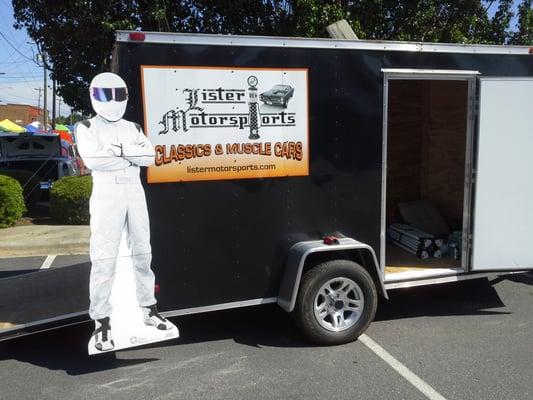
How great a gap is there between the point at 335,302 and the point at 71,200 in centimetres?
779

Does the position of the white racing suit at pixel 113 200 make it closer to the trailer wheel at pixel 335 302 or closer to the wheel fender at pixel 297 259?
the wheel fender at pixel 297 259

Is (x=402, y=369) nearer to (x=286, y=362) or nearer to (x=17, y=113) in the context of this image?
(x=286, y=362)

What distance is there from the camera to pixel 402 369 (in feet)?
14.0

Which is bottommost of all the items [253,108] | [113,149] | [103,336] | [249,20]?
[103,336]

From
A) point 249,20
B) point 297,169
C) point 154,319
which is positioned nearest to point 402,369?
point 297,169

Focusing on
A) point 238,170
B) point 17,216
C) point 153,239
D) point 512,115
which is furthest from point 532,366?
point 17,216

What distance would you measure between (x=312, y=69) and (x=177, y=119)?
1254mm

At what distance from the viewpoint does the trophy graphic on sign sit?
4.42 metres

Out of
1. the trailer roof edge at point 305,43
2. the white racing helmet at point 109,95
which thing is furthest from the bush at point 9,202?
the trailer roof edge at point 305,43

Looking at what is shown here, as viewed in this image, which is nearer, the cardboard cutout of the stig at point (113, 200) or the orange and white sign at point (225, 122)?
the cardboard cutout of the stig at point (113, 200)

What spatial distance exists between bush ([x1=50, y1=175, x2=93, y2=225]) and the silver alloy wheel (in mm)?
7461

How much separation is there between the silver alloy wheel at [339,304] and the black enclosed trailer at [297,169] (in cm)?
1

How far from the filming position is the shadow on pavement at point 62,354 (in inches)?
174

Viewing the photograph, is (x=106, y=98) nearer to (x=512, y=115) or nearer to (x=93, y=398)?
(x=93, y=398)
